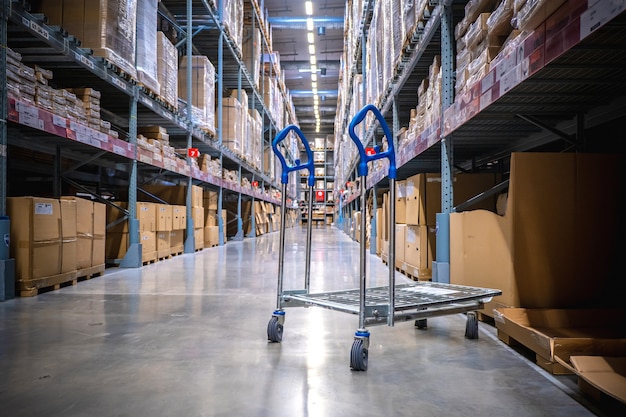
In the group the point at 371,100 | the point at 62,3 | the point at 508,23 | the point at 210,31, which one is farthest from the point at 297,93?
the point at 508,23

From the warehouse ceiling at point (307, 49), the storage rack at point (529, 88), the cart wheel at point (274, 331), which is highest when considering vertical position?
the warehouse ceiling at point (307, 49)

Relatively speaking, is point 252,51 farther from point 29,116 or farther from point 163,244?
point 29,116

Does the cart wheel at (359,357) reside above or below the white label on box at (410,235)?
below

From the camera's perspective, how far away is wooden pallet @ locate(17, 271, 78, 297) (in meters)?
3.80

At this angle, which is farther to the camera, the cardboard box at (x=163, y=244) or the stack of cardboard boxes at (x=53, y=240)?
the cardboard box at (x=163, y=244)

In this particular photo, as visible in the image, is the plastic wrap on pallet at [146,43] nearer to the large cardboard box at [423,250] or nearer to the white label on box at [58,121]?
the white label on box at [58,121]

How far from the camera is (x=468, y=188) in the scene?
13.6 feet

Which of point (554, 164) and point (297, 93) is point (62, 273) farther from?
point (297, 93)

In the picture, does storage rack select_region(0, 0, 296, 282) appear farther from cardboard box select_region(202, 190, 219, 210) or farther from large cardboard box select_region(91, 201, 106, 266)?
large cardboard box select_region(91, 201, 106, 266)

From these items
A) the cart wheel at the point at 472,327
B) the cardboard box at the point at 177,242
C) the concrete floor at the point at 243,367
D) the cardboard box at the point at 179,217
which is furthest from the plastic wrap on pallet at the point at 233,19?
the cart wheel at the point at 472,327

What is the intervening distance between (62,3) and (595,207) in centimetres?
567

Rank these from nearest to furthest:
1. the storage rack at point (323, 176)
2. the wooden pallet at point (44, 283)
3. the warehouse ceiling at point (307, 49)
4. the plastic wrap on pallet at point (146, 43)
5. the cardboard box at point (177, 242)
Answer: the wooden pallet at point (44, 283)
the plastic wrap on pallet at point (146, 43)
the cardboard box at point (177, 242)
the warehouse ceiling at point (307, 49)
the storage rack at point (323, 176)

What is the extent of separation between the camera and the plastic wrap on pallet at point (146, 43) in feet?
18.9

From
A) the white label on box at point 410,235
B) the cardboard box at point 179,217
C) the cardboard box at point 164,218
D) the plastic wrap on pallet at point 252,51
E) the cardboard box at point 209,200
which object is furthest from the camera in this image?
the plastic wrap on pallet at point 252,51
